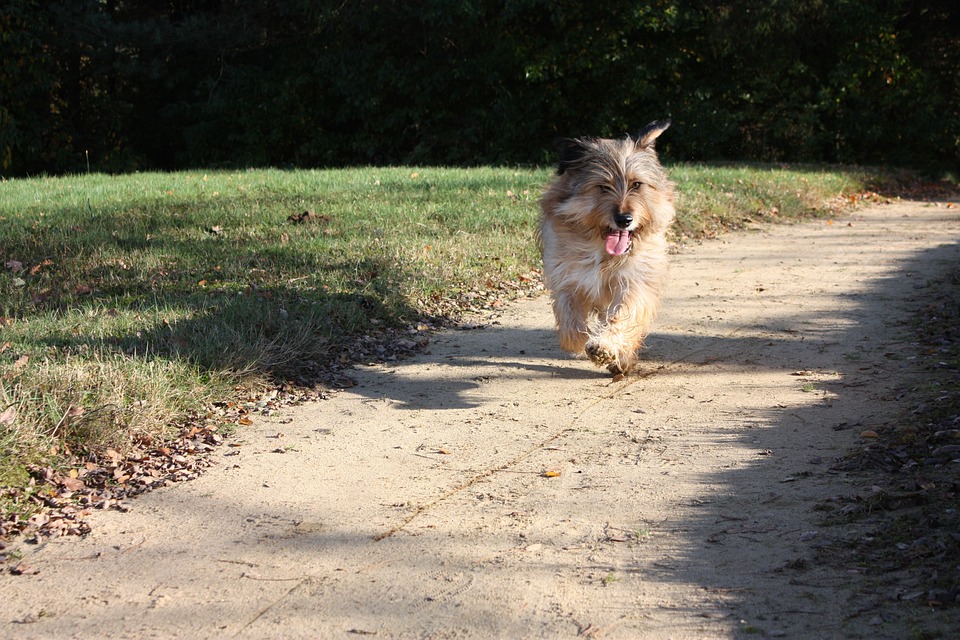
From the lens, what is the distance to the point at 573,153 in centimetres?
688

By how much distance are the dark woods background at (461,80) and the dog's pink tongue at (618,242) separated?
17534 millimetres

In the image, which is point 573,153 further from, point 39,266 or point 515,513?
point 39,266

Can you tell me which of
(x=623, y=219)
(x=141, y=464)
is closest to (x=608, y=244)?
(x=623, y=219)

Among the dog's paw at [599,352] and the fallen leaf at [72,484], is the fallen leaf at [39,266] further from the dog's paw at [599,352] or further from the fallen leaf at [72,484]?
the dog's paw at [599,352]

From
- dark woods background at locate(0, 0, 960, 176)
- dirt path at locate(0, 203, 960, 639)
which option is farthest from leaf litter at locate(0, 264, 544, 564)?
dark woods background at locate(0, 0, 960, 176)

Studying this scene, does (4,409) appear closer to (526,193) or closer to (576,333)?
(576,333)

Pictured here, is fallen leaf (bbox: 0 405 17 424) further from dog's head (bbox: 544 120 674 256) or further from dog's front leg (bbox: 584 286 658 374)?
dog's head (bbox: 544 120 674 256)

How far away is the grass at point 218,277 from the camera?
545 centimetres

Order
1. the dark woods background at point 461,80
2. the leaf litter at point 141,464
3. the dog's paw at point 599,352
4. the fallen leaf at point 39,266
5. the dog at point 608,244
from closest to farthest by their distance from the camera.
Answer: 1. the leaf litter at point 141,464
2. the dog's paw at point 599,352
3. the dog at point 608,244
4. the fallen leaf at point 39,266
5. the dark woods background at point 461,80

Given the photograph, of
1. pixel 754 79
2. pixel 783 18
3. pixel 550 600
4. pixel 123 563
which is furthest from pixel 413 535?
pixel 754 79

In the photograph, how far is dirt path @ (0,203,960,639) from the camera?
3.44m

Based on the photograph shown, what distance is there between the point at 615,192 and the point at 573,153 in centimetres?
54

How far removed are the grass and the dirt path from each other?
61cm

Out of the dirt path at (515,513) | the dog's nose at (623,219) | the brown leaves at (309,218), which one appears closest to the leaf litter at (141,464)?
the dirt path at (515,513)
